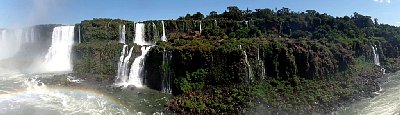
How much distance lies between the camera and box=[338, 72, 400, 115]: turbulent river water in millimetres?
35216

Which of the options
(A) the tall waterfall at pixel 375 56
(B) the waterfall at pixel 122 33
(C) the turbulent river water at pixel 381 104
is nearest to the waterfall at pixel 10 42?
(B) the waterfall at pixel 122 33

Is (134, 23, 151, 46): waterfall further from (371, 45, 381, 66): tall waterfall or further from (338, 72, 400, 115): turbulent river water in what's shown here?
(371, 45, 381, 66): tall waterfall

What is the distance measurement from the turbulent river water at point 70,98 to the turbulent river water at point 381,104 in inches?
661

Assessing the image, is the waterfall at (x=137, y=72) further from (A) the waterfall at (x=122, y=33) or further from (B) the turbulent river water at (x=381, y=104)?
(B) the turbulent river water at (x=381, y=104)

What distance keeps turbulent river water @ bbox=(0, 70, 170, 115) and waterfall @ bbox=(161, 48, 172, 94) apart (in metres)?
1.10

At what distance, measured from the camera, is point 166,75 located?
137ft

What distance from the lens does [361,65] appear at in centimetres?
5294

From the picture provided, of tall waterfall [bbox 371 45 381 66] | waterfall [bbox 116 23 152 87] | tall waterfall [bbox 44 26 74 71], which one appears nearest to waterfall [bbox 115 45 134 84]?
waterfall [bbox 116 23 152 87]

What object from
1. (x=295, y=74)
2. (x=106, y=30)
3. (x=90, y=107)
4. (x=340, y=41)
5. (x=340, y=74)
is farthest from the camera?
(x=106, y=30)

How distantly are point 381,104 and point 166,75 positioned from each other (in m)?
20.1

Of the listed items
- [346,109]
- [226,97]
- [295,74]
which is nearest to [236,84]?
[226,97]

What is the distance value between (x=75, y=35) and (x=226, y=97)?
25.7 meters

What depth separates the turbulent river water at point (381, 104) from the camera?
35.2m

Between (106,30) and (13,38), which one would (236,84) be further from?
(13,38)
